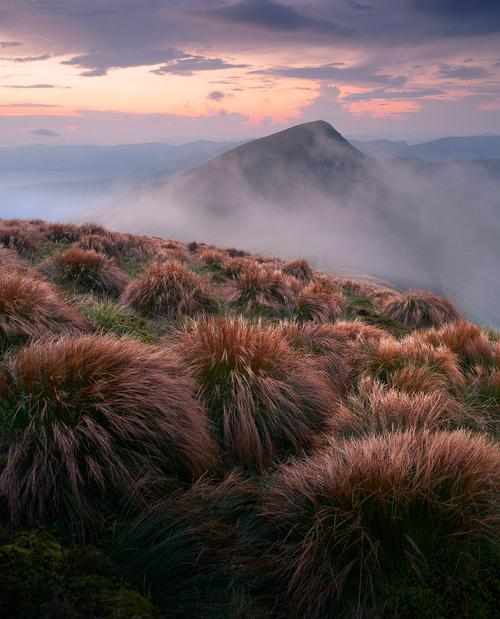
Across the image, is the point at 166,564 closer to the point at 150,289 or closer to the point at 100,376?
the point at 100,376

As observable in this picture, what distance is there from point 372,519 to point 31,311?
520cm

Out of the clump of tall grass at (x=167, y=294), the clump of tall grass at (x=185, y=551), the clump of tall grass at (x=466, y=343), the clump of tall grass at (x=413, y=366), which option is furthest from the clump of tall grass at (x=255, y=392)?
Answer: the clump of tall grass at (x=466, y=343)

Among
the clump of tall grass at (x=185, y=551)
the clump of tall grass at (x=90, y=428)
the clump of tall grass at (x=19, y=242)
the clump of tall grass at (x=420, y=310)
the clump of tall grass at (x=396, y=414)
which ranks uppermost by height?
the clump of tall grass at (x=90, y=428)

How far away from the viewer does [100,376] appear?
4312mm

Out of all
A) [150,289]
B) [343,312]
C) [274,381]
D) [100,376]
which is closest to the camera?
[100,376]

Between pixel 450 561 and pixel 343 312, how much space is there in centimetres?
945

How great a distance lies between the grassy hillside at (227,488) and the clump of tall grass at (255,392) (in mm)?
20

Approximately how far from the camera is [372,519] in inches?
129

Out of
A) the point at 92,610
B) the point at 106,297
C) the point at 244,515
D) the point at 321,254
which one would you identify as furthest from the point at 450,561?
the point at 321,254

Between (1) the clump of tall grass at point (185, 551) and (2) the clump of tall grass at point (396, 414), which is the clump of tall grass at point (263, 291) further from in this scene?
(1) the clump of tall grass at point (185, 551)

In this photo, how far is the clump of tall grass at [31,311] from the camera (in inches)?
245

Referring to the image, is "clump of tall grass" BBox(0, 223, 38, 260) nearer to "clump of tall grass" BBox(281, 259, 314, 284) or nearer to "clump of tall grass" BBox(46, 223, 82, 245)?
"clump of tall grass" BBox(46, 223, 82, 245)

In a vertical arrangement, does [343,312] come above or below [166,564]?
below

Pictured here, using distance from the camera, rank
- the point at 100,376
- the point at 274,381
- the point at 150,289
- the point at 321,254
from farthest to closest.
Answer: the point at 321,254
the point at 150,289
the point at 274,381
the point at 100,376
